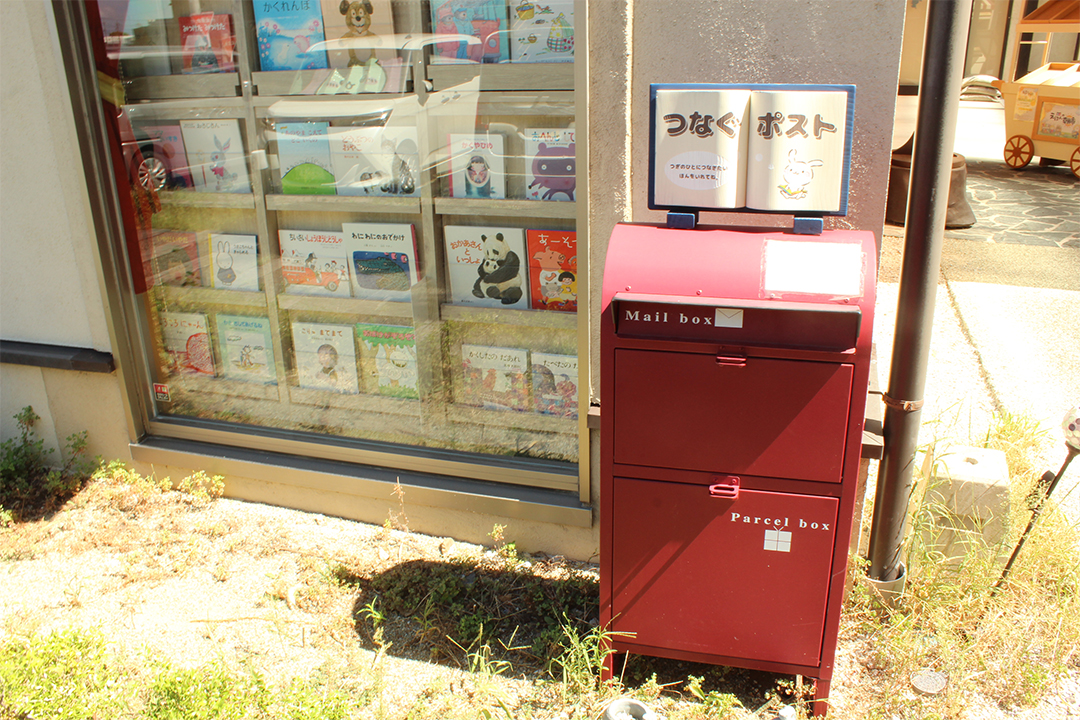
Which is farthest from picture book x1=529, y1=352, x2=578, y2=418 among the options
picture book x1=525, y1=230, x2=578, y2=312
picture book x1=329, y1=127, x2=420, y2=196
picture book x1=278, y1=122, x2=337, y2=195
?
picture book x1=278, y1=122, x2=337, y2=195

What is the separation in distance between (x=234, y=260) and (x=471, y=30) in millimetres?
1834

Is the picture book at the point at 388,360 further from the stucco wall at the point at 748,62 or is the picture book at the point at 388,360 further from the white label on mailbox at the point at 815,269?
the white label on mailbox at the point at 815,269

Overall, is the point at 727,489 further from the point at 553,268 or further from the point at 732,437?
the point at 553,268

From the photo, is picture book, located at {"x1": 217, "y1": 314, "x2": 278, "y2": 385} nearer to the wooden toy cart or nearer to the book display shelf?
the book display shelf

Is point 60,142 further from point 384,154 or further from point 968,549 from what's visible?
point 968,549

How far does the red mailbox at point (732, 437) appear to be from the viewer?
7.66 feet

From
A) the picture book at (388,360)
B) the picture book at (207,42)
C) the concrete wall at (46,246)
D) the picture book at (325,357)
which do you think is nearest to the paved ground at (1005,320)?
the picture book at (388,360)

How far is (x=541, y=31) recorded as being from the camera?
11.0 feet

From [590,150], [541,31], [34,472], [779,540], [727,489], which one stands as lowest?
[34,472]

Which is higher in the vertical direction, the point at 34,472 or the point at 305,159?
the point at 305,159

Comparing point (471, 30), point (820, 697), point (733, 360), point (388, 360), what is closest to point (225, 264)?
point (388, 360)

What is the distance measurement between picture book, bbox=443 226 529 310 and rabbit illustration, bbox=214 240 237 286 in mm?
1312

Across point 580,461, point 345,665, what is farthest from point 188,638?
point 580,461

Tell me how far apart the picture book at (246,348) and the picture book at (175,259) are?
0.28 meters
